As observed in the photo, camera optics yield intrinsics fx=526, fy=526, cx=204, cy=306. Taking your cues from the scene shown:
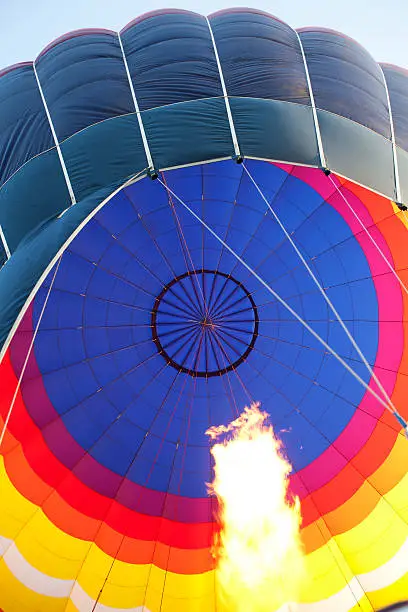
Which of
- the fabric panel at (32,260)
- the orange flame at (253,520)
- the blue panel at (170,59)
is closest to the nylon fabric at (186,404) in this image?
the orange flame at (253,520)

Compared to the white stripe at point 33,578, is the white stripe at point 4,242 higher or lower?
higher

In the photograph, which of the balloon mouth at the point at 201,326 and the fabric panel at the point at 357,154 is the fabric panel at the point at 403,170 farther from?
the balloon mouth at the point at 201,326

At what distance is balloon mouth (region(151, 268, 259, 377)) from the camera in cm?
515

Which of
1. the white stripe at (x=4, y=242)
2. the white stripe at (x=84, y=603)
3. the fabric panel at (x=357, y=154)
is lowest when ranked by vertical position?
the white stripe at (x=84, y=603)

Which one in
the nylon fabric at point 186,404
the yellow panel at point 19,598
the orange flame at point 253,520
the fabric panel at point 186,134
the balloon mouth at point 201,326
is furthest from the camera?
the balloon mouth at point 201,326

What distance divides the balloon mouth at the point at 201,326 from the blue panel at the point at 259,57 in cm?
196

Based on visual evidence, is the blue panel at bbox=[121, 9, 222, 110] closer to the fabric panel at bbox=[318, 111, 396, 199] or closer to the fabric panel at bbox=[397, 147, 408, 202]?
the fabric panel at bbox=[318, 111, 396, 199]

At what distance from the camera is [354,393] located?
4953mm

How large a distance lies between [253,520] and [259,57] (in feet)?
13.1

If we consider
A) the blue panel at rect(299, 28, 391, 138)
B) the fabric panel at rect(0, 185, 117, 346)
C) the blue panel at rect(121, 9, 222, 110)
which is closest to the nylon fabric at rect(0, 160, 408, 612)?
the blue panel at rect(299, 28, 391, 138)

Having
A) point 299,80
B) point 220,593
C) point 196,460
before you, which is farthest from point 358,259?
point 220,593

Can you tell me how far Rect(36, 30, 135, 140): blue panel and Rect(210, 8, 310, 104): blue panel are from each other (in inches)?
30.3

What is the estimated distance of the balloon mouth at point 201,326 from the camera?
5.15m

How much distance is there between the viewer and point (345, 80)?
395cm
